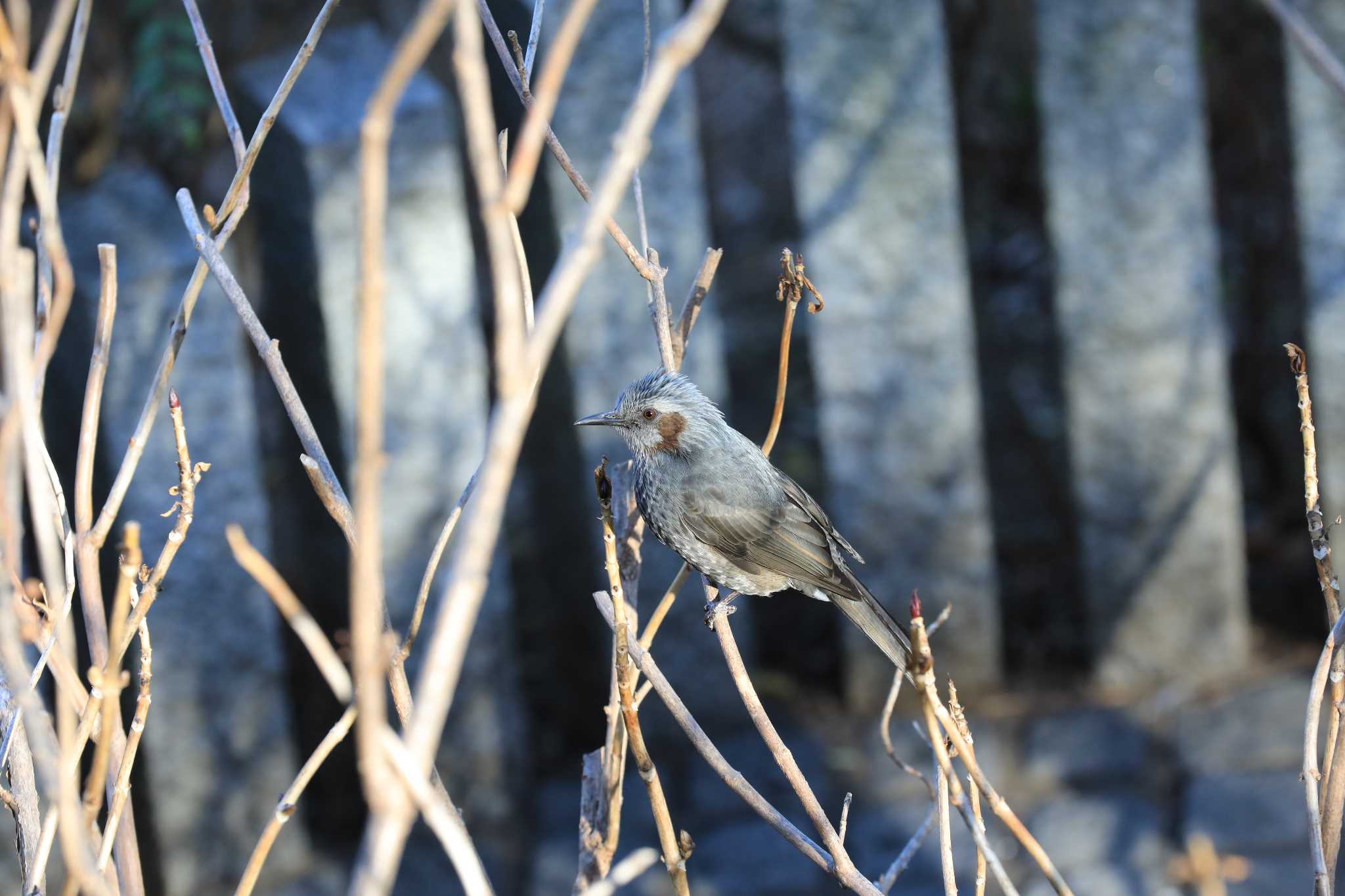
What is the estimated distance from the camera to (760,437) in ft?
15.6

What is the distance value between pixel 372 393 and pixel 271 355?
2.46 ft

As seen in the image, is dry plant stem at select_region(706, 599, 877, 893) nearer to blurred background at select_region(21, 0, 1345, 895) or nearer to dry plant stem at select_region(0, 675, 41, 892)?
dry plant stem at select_region(0, 675, 41, 892)

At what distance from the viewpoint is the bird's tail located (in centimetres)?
254

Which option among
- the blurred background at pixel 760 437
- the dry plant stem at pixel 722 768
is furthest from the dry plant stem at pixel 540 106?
the blurred background at pixel 760 437

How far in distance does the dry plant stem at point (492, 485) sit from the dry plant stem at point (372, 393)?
0.10 ft

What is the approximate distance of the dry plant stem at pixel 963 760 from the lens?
1103 millimetres

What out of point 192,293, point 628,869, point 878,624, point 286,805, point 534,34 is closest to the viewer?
point 628,869

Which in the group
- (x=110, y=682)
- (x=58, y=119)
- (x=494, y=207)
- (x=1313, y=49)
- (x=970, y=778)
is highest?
→ (x=58, y=119)

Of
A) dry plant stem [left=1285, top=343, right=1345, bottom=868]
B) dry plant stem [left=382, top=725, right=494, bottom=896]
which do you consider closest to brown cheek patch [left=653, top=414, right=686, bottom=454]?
dry plant stem [left=1285, top=343, right=1345, bottom=868]

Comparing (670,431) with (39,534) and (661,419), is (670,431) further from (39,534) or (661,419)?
(39,534)

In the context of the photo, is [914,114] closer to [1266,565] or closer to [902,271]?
[902,271]

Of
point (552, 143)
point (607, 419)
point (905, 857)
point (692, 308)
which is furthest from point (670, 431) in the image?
point (905, 857)

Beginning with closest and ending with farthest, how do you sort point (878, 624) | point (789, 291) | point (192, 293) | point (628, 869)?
point (628, 869)
point (192, 293)
point (789, 291)
point (878, 624)

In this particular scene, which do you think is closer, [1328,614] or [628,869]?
[628,869]
